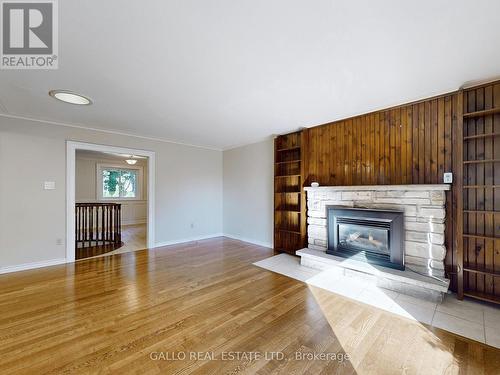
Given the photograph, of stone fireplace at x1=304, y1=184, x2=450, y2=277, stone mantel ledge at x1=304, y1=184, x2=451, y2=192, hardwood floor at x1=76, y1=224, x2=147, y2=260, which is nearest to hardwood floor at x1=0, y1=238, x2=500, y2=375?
stone fireplace at x1=304, y1=184, x2=450, y2=277

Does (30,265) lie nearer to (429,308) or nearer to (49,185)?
(49,185)

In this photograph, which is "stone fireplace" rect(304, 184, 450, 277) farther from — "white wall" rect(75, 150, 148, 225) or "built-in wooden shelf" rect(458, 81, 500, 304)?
"white wall" rect(75, 150, 148, 225)

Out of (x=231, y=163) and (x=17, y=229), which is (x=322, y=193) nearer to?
(x=231, y=163)

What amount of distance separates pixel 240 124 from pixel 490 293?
390cm

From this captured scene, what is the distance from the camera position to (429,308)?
2293 millimetres

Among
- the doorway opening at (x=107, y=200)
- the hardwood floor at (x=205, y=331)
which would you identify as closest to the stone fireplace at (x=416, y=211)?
the hardwood floor at (x=205, y=331)

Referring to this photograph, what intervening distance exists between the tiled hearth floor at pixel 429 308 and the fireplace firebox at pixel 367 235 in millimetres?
409

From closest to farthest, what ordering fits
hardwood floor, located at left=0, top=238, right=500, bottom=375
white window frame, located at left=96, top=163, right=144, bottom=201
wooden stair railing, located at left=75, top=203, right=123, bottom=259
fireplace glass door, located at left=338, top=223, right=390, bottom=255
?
hardwood floor, located at left=0, top=238, right=500, bottom=375, fireplace glass door, located at left=338, top=223, right=390, bottom=255, wooden stair railing, located at left=75, top=203, right=123, bottom=259, white window frame, located at left=96, top=163, right=144, bottom=201

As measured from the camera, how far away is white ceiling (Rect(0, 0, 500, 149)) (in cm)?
141

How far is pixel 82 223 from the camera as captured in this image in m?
4.85

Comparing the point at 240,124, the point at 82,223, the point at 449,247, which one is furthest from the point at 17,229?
the point at 449,247

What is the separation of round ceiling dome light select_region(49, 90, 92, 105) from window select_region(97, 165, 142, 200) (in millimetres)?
5298

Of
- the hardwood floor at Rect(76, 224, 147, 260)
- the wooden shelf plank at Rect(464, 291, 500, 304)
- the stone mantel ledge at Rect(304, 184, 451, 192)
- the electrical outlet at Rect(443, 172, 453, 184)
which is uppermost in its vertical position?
the electrical outlet at Rect(443, 172, 453, 184)

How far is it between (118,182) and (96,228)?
10.3 ft
